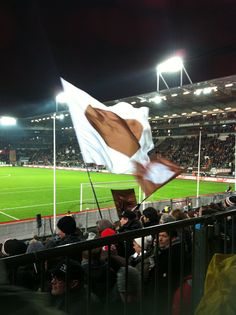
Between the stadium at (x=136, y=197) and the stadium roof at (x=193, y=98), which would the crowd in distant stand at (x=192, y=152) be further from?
the stadium roof at (x=193, y=98)

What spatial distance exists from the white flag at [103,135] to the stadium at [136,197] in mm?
505

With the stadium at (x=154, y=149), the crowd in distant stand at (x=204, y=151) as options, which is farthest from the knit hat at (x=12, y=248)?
the crowd in distant stand at (x=204, y=151)

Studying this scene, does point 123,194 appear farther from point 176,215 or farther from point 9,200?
point 9,200

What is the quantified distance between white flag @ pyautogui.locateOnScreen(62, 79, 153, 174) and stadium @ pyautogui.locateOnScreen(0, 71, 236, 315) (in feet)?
Answer: 1.66

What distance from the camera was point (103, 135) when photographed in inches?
209

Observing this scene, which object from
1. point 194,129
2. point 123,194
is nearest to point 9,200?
point 123,194

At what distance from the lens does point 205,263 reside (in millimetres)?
2941

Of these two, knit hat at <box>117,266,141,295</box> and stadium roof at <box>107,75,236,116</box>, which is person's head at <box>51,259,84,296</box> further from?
stadium roof at <box>107,75,236,116</box>

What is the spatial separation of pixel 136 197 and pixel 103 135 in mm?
15588

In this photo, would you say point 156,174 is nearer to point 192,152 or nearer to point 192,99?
point 192,99

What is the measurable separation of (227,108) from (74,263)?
3887 centimetres

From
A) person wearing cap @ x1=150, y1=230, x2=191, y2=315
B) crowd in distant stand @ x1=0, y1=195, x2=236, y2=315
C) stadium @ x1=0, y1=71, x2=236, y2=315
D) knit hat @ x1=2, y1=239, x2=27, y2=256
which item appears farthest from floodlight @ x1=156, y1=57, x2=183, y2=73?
crowd in distant stand @ x1=0, y1=195, x2=236, y2=315

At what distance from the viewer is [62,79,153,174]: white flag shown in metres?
5.24

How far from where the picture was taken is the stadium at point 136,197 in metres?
2.53
